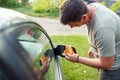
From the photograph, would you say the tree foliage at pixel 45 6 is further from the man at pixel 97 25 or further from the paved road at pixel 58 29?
the man at pixel 97 25

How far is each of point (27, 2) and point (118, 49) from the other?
12036 millimetres

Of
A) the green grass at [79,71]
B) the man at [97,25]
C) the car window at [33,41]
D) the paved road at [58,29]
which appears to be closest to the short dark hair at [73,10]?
the man at [97,25]

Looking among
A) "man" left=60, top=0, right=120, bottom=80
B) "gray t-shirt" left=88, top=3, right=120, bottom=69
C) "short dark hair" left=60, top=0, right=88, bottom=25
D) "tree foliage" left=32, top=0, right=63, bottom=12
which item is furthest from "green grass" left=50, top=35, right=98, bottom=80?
"tree foliage" left=32, top=0, right=63, bottom=12

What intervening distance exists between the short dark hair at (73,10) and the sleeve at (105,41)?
0.80 feet

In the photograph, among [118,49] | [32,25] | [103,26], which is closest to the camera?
[32,25]

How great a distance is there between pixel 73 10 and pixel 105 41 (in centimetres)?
42

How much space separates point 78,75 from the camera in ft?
20.6

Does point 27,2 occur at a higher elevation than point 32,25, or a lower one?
lower

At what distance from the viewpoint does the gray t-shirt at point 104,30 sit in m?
3.29

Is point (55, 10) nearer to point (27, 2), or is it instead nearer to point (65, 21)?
point (27, 2)

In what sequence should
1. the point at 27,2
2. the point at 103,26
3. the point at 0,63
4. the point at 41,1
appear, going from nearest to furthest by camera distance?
the point at 0,63 < the point at 103,26 < the point at 41,1 < the point at 27,2

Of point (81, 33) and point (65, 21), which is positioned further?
point (81, 33)

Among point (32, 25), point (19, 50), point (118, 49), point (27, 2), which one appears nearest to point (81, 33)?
point (27, 2)

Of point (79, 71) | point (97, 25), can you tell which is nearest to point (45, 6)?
point (79, 71)
